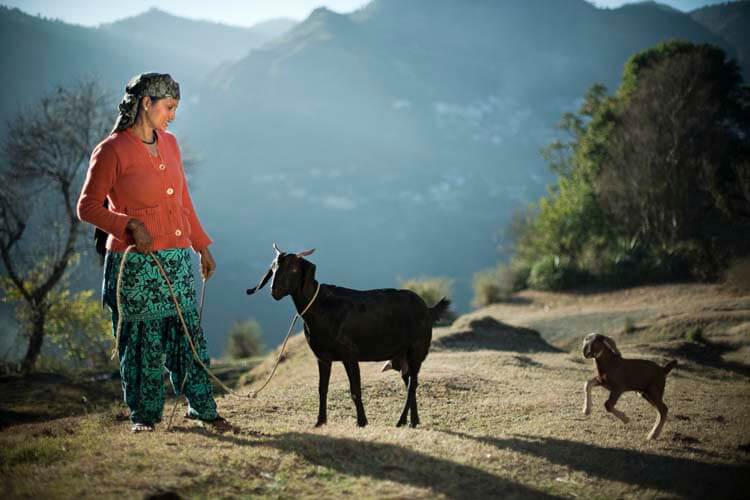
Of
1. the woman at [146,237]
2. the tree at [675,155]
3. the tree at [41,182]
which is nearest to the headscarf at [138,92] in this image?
the woman at [146,237]

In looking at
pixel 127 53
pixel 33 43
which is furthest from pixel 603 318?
pixel 127 53

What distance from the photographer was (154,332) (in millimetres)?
5230

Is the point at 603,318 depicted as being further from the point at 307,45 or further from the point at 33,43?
the point at 307,45

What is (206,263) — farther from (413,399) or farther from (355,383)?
(413,399)

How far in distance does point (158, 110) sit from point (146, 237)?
112cm

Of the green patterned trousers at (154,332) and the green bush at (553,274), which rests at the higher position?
the green patterned trousers at (154,332)

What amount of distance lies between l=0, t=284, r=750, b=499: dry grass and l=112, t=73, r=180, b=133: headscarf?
270 cm

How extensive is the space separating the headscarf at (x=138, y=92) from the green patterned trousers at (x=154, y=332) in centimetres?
114

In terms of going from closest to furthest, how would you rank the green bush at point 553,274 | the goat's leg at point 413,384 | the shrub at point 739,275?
the goat's leg at point 413,384 → the shrub at point 739,275 → the green bush at point 553,274

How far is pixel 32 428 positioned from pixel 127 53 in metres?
127

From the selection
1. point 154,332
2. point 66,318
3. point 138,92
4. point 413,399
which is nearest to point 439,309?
point 413,399

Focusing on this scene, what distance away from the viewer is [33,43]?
75500 millimetres

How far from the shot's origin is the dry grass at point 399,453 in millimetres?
4219

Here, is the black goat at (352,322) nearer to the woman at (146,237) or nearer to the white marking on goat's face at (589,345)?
the woman at (146,237)
